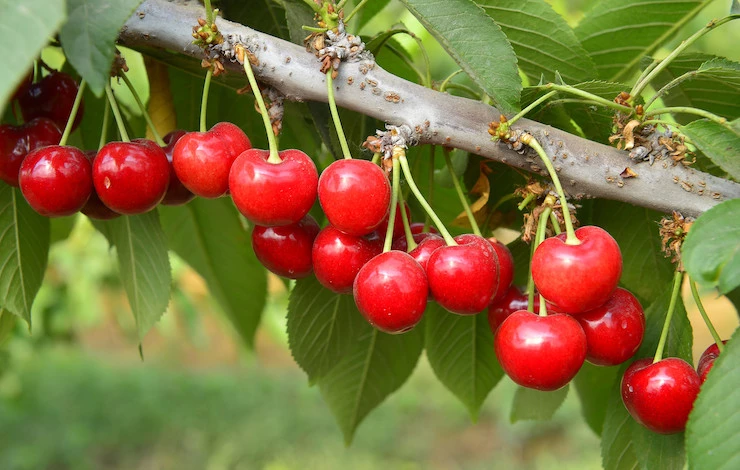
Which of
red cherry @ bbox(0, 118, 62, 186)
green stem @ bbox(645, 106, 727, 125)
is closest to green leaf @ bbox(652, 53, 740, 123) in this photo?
green stem @ bbox(645, 106, 727, 125)

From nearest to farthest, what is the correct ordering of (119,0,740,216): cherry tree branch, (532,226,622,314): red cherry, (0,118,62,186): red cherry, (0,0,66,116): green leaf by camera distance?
(0,0,66,116): green leaf, (532,226,622,314): red cherry, (119,0,740,216): cherry tree branch, (0,118,62,186): red cherry

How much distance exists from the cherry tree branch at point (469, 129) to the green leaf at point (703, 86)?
17cm

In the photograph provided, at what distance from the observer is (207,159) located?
1.09m

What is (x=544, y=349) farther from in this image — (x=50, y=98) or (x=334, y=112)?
(x=50, y=98)

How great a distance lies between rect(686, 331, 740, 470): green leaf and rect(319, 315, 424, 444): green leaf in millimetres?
777

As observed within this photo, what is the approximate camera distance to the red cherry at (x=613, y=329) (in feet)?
3.51

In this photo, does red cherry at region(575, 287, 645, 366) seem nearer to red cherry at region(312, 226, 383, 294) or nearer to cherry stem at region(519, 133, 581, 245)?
cherry stem at region(519, 133, 581, 245)

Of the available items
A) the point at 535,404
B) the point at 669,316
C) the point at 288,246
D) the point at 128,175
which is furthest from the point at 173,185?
the point at 535,404

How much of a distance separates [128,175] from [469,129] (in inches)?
20.4

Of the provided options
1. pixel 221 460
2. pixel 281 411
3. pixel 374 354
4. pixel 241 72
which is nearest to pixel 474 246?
pixel 241 72

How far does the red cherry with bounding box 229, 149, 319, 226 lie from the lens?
3.34 ft

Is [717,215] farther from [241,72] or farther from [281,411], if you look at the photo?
[281,411]

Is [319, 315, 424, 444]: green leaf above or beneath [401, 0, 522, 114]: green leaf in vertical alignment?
beneath

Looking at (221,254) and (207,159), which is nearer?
(207,159)
